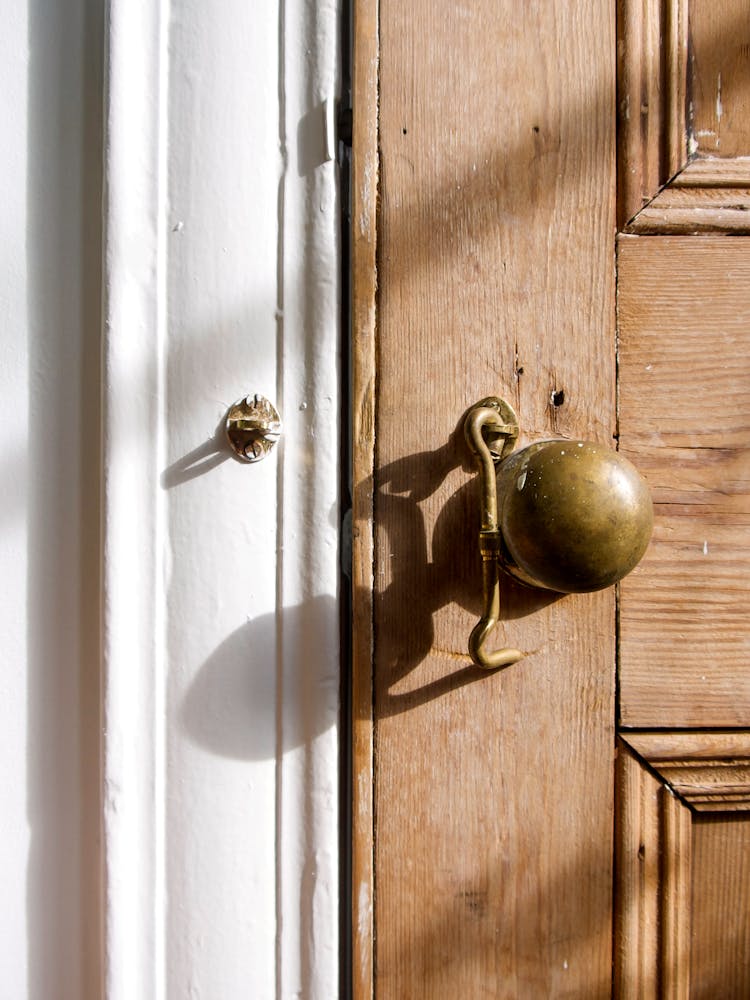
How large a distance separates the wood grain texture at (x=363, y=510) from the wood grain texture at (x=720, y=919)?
0.20 m

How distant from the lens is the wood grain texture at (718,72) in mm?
384

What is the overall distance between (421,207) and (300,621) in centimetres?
25

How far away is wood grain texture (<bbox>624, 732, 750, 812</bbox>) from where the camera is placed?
38 centimetres

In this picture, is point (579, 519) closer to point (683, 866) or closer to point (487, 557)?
point (487, 557)

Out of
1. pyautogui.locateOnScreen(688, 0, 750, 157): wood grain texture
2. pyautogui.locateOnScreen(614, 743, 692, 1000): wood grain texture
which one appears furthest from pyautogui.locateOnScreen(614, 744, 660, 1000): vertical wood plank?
pyautogui.locateOnScreen(688, 0, 750, 157): wood grain texture

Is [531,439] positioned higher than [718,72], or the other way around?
[718,72]

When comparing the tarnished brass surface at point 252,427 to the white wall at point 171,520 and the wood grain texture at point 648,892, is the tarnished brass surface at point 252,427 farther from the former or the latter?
the wood grain texture at point 648,892

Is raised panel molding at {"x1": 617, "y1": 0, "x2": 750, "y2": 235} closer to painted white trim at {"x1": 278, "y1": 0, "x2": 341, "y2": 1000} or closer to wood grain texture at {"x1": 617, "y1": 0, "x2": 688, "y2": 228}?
wood grain texture at {"x1": 617, "y1": 0, "x2": 688, "y2": 228}

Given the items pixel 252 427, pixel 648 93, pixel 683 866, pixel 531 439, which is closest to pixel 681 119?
pixel 648 93

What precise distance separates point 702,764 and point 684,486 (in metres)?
0.17

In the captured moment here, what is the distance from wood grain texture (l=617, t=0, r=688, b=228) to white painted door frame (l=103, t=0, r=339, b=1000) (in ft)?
0.57

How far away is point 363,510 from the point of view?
370mm

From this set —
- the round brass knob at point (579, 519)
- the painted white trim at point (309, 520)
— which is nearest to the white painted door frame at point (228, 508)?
the painted white trim at point (309, 520)

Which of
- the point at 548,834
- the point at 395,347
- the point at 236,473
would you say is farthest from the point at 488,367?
the point at 548,834
